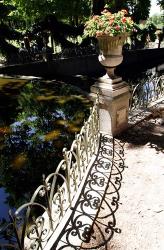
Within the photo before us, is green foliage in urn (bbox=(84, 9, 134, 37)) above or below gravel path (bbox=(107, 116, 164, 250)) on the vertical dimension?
above

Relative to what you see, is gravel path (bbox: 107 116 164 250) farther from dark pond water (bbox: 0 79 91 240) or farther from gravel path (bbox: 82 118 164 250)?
dark pond water (bbox: 0 79 91 240)

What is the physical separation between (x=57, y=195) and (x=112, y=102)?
356 centimetres

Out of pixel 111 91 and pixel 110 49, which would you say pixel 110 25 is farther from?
pixel 111 91

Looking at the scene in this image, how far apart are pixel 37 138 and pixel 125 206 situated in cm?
442

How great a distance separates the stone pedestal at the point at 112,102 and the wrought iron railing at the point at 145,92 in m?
1.18

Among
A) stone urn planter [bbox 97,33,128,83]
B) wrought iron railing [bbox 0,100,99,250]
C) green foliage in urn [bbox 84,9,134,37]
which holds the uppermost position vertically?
green foliage in urn [bbox 84,9,134,37]

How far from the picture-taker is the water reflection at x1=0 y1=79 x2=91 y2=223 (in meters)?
6.63

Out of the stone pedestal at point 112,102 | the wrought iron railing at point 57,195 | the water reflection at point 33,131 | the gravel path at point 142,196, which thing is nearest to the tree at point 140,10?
the water reflection at point 33,131

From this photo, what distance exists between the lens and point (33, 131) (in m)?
9.19

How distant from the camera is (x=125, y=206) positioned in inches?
194

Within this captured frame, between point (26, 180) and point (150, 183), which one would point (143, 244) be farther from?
point (26, 180)

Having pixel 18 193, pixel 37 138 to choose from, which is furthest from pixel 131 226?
pixel 37 138

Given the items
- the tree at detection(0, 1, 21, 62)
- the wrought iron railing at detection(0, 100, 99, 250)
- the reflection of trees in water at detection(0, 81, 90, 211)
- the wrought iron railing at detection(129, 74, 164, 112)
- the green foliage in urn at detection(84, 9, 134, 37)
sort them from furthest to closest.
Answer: the tree at detection(0, 1, 21, 62) < the wrought iron railing at detection(129, 74, 164, 112) < the reflection of trees in water at detection(0, 81, 90, 211) < the green foliage in urn at detection(84, 9, 134, 37) < the wrought iron railing at detection(0, 100, 99, 250)

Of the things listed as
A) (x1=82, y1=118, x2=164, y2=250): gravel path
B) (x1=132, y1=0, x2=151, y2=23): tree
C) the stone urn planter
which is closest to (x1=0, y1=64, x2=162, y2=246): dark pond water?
(x1=82, y1=118, x2=164, y2=250): gravel path
